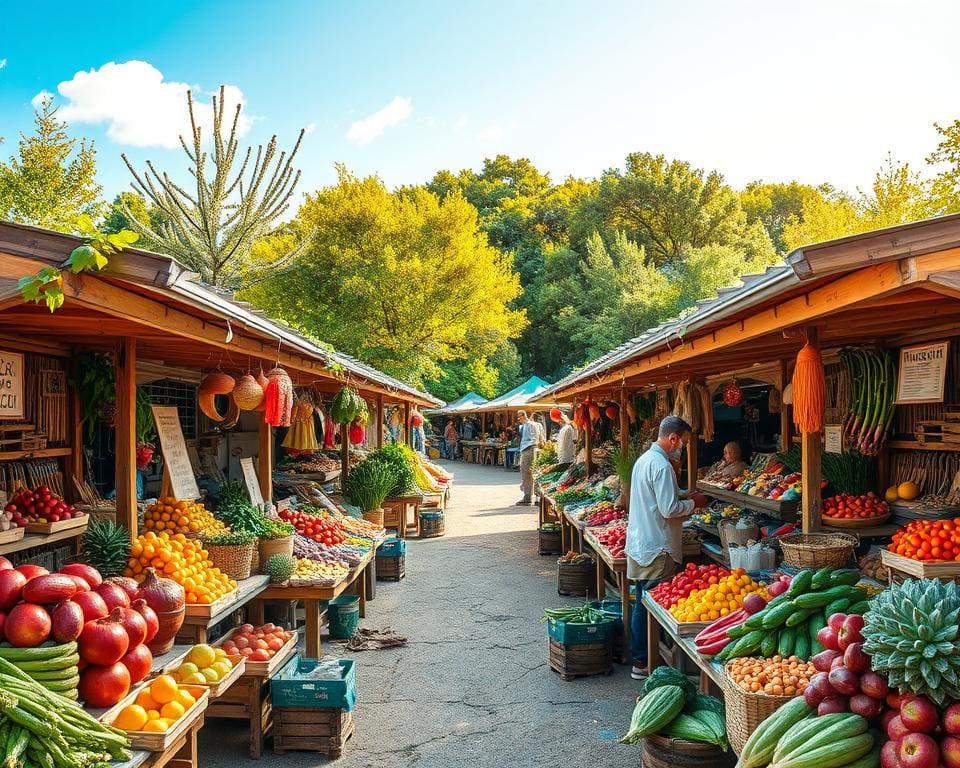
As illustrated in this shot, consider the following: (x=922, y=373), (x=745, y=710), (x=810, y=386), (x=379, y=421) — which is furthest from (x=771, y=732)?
(x=379, y=421)

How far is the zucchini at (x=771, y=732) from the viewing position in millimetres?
3471

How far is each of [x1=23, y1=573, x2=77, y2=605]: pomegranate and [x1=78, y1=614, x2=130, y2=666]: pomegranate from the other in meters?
0.18

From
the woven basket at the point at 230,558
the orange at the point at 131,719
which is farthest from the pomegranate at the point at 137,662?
the woven basket at the point at 230,558

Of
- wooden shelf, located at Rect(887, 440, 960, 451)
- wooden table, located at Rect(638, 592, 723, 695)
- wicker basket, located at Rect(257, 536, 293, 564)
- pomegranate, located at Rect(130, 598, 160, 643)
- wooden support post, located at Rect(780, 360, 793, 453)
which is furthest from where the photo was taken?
wooden support post, located at Rect(780, 360, 793, 453)

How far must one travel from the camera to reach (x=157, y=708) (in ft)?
12.8

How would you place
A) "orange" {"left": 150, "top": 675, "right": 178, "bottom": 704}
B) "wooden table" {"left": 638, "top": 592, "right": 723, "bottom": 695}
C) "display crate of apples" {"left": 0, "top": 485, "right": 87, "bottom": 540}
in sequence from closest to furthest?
"orange" {"left": 150, "top": 675, "right": 178, "bottom": 704} < "wooden table" {"left": 638, "top": 592, "right": 723, "bottom": 695} < "display crate of apples" {"left": 0, "top": 485, "right": 87, "bottom": 540}

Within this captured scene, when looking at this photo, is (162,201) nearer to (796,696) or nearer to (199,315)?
(199,315)

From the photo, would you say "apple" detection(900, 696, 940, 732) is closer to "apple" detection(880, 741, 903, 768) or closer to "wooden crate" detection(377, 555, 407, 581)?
"apple" detection(880, 741, 903, 768)

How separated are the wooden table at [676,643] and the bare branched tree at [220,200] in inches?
577

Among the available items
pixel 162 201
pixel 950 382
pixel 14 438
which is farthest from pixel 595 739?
pixel 162 201

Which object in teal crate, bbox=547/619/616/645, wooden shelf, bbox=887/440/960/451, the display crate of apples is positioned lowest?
teal crate, bbox=547/619/616/645

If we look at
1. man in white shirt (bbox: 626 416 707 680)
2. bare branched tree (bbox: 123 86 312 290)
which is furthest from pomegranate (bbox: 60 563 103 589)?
bare branched tree (bbox: 123 86 312 290)

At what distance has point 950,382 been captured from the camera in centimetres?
561

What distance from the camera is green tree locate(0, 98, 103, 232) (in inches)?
715
